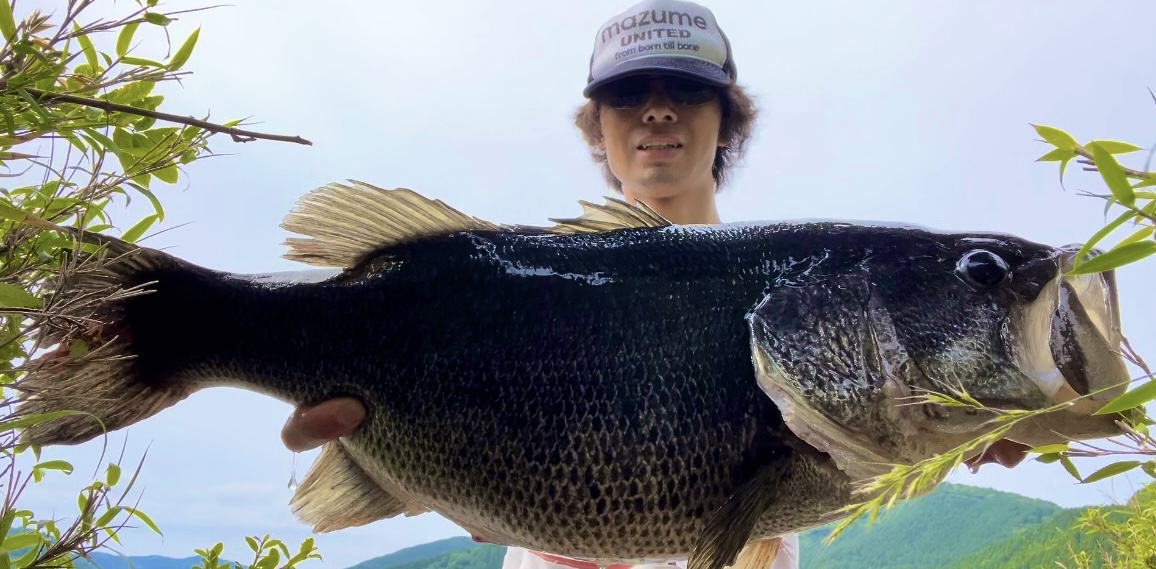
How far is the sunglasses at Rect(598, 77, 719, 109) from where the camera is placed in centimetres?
176

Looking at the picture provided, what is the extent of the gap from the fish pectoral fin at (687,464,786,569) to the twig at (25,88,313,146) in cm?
67

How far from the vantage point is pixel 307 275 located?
41.4 inches

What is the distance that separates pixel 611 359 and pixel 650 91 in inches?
40.1

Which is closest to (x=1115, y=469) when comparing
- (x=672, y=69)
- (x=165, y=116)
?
(x=165, y=116)

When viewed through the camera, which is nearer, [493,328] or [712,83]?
[493,328]

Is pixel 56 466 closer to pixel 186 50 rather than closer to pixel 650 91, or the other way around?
pixel 186 50

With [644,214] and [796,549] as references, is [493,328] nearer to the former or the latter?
[644,214]

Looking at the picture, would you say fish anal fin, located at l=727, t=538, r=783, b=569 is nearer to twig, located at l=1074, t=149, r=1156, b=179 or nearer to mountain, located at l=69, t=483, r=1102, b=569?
twig, located at l=1074, t=149, r=1156, b=179

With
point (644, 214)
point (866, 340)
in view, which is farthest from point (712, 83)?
point (866, 340)

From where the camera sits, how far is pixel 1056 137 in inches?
21.3

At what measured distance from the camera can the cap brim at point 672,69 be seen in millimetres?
1672

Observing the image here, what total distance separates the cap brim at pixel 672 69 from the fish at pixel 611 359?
74cm

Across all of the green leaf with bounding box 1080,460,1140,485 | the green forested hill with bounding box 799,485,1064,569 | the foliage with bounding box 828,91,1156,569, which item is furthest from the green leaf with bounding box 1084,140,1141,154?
the green forested hill with bounding box 799,485,1064,569

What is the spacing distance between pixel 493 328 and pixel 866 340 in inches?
20.4
